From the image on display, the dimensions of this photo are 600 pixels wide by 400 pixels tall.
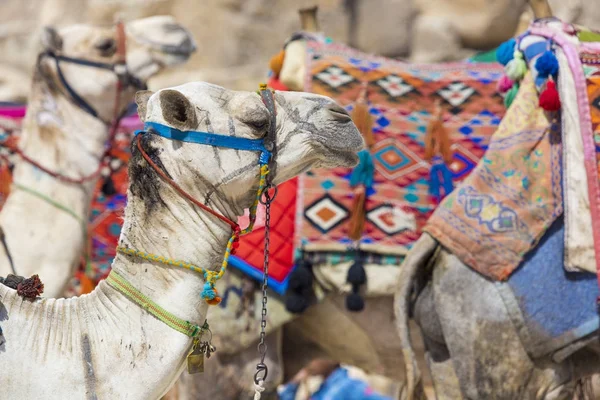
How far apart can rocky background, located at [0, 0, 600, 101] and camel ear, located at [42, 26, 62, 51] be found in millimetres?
2641

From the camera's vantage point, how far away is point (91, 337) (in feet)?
6.87

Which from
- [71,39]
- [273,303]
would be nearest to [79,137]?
[71,39]

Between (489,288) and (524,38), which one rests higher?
(524,38)

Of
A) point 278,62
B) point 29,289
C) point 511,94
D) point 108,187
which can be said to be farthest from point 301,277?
point 29,289

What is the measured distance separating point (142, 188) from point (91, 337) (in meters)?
0.37

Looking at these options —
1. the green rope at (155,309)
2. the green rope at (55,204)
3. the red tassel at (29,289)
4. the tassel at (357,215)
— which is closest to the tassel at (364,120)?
the tassel at (357,215)

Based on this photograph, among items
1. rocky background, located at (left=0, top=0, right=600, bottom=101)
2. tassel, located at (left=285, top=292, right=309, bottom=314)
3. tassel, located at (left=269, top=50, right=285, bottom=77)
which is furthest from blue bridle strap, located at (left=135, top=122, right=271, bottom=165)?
rocky background, located at (left=0, top=0, right=600, bottom=101)

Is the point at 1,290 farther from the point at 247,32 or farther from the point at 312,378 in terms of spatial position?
the point at 247,32

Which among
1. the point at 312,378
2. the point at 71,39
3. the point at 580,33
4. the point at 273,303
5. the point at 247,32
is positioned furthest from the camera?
the point at 247,32

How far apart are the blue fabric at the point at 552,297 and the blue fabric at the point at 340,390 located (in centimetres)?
284

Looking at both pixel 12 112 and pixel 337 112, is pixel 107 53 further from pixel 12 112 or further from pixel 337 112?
pixel 337 112

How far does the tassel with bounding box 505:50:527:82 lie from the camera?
3385 mm

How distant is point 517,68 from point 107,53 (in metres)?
2.00

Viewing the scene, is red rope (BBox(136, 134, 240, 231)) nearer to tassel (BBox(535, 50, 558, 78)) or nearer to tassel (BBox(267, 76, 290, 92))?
tassel (BBox(535, 50, 558, 78))
